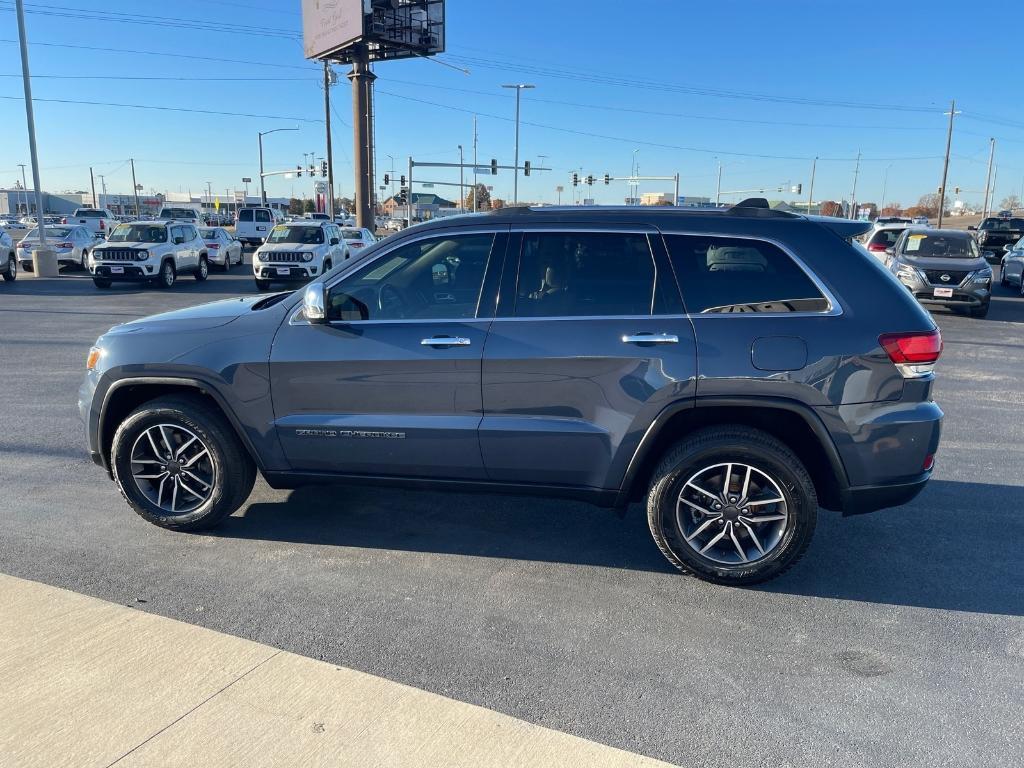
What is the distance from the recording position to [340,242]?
22500 millimetres

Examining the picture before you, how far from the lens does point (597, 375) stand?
3990 millimetres

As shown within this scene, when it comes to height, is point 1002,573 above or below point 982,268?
below

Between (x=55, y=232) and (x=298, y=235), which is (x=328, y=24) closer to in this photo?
(x=55, y=232)

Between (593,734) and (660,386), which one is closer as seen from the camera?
(593,734)

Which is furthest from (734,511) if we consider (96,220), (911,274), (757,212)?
(96,220)

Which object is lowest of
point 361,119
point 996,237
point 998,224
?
point 996,237

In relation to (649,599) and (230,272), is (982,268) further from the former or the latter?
(230,272)

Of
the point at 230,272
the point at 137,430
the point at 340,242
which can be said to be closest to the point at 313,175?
the point at 230,272

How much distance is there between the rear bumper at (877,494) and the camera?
393 cm

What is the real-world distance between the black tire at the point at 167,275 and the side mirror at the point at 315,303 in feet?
61.7

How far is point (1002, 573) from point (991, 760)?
5.89 feet

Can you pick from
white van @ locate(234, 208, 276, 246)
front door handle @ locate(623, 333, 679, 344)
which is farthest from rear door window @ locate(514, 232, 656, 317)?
white van @ locate(234, 208, 276, 246)

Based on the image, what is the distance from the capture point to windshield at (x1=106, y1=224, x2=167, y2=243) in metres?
21.1

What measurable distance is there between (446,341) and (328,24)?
165 feet
